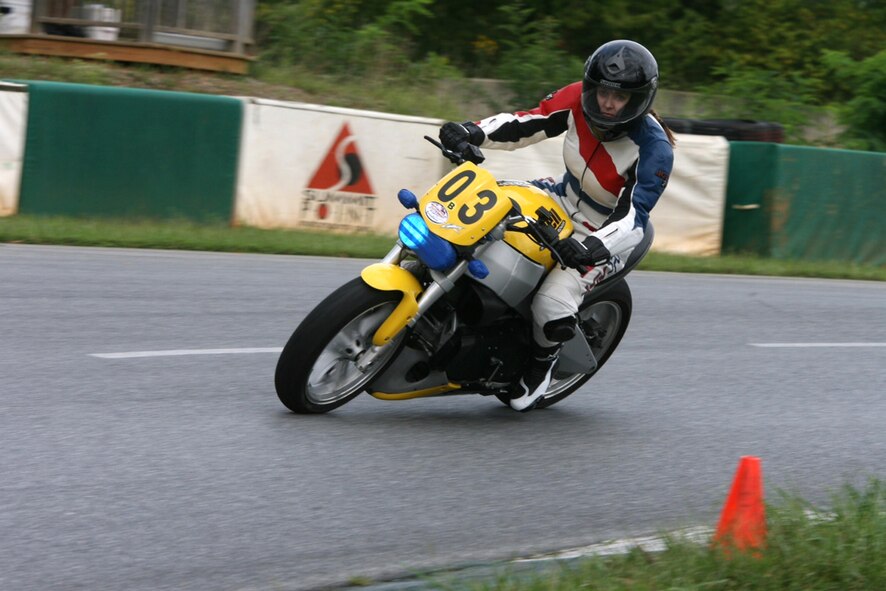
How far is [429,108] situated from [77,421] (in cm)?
1670

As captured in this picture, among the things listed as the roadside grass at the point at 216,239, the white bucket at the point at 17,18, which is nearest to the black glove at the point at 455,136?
the roadside grass at the point at 216,239

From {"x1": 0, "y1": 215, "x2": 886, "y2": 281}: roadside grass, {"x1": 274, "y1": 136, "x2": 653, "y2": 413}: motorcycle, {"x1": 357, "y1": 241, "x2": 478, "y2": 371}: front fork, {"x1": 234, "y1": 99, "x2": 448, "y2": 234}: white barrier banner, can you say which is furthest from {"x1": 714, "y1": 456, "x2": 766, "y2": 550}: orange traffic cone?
{"x1": 234, "y1": 99, "x2": 448, "y2": 234}: white barrier banner

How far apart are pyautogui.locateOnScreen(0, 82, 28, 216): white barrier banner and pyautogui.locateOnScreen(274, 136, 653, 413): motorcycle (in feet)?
26.0

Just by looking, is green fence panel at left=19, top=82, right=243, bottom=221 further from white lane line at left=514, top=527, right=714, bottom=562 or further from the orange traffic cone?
the orange traffic cone

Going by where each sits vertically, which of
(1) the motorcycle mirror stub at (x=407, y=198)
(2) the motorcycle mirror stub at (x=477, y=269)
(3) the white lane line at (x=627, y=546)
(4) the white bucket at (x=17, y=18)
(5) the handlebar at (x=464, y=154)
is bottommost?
(3) the white lane line at (x=627, y=546)

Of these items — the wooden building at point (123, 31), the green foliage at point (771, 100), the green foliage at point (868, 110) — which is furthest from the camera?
the green foliage at point (771, 100)

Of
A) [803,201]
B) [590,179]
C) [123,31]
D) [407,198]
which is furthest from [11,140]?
[803,201]

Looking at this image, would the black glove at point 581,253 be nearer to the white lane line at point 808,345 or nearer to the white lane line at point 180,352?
the white lane line at point 180,352

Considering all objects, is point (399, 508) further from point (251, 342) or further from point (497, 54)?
point (497, 54)

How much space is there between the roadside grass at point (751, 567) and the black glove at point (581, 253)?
4.78ft

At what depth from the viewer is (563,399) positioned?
724 cm

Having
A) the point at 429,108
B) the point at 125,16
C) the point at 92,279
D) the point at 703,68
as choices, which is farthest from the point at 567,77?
the point at 92,279

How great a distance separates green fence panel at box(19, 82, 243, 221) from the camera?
12906 mm

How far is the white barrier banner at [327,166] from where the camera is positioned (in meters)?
14.0
